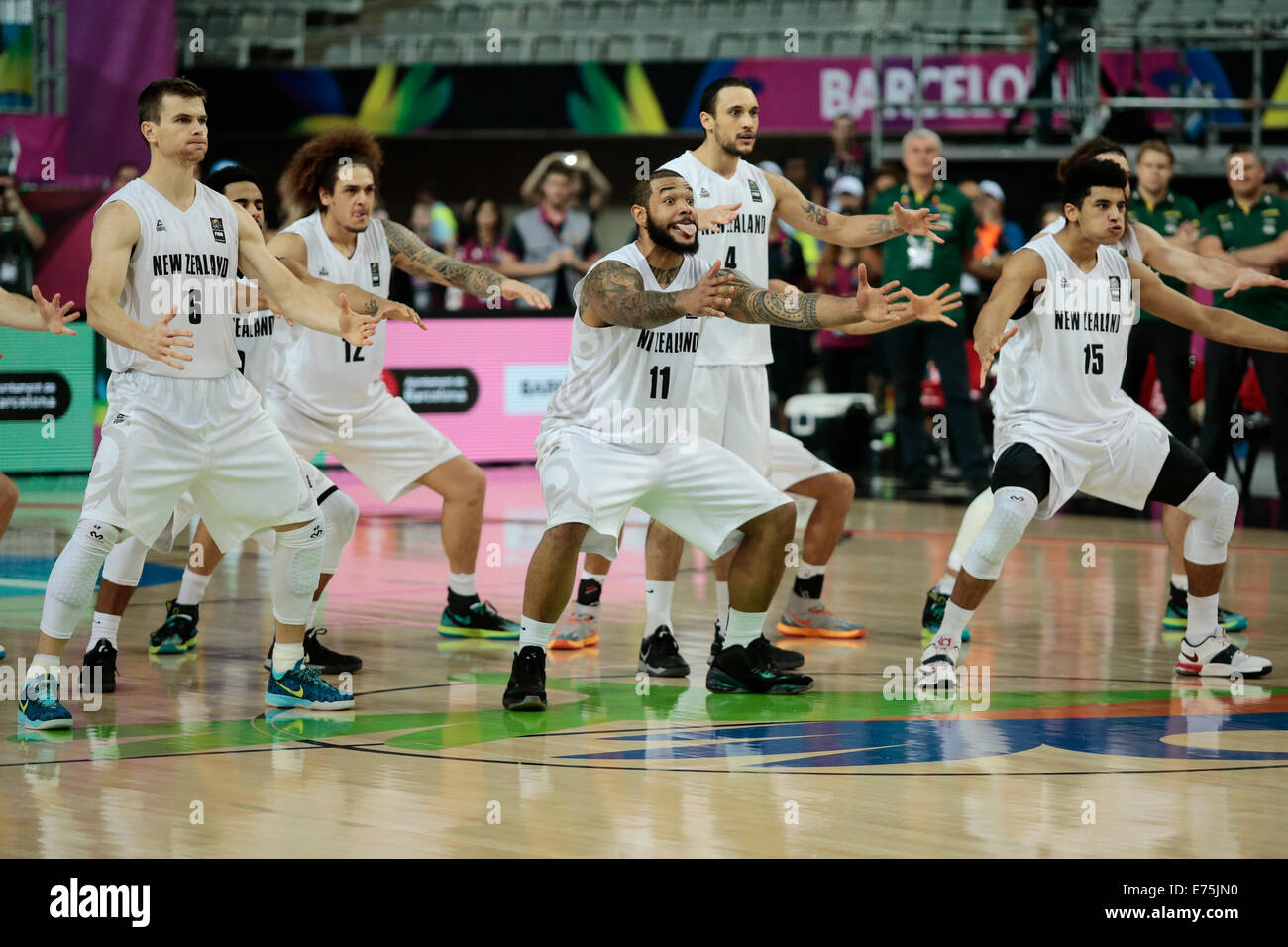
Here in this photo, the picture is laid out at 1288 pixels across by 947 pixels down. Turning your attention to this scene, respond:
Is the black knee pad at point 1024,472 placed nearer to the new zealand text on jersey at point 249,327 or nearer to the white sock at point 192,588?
the new zealand text on jersey at point 249,327

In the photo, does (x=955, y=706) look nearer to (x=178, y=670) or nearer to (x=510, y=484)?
(x=178, y=670)

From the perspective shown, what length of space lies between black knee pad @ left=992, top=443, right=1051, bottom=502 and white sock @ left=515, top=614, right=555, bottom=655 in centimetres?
201

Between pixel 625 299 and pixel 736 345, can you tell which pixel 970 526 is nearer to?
pixel 736 345

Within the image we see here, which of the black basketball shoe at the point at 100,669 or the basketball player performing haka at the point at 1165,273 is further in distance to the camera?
the basketball player performing haka at the point at 1165,273

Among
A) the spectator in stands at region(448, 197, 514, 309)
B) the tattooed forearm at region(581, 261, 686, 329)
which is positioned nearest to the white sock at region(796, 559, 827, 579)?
the tattooed forearm at region(581, 261, 686, 329)

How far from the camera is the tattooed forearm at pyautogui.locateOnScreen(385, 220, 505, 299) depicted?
25.6ft

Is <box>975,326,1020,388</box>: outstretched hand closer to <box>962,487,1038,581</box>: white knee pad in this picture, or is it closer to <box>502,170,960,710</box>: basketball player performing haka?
<box>502,170,960,710</box>: basketball player performing haka

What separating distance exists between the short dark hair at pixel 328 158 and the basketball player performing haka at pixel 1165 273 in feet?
10.0

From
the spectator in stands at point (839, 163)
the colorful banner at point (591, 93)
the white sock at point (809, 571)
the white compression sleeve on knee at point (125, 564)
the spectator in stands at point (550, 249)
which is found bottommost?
the white sock at point (809, 571)

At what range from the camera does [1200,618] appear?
761 cm

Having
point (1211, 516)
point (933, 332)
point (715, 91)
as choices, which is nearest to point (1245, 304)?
point (933, 332)

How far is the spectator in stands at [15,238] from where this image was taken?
16266 millimetres

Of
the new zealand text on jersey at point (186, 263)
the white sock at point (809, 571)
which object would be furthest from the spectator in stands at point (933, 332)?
the new zealand text on jersey at point (186, 263)
